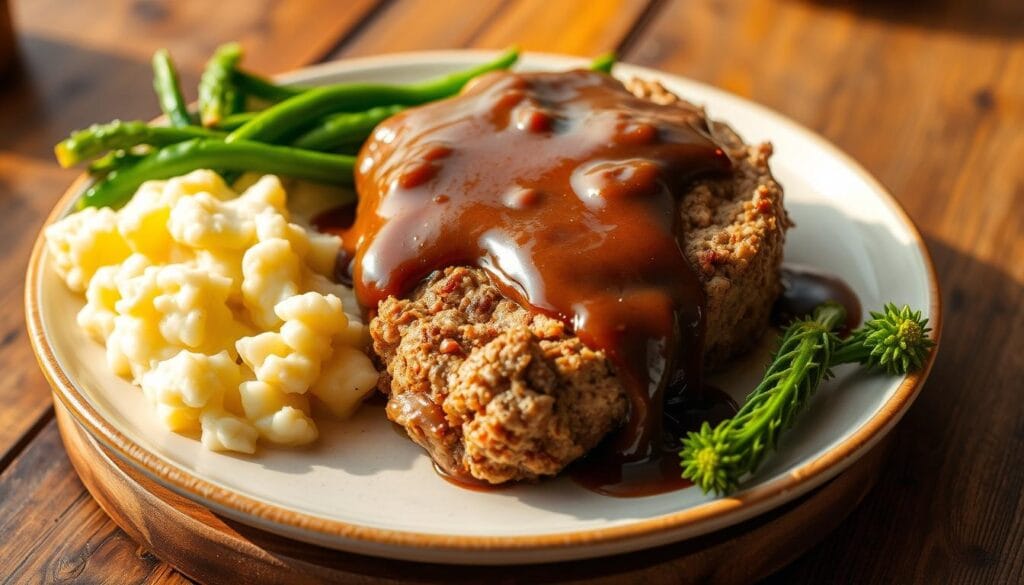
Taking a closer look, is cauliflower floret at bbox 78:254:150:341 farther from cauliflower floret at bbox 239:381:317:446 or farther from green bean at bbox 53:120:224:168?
green bean at bbox 53:120:224:168

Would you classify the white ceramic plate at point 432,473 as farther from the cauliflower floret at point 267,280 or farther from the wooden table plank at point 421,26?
the wooden table plank at point 421,26

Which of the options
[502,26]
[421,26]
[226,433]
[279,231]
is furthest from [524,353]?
[421,26]

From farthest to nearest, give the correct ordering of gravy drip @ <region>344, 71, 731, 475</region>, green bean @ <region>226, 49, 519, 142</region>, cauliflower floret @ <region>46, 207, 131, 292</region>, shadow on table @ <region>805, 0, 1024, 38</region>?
1. shadow on table @ <region>805, 0, 1024, 38</region>
2. green bean @ <region>226, 49, 519, 142</region>
3. cauliflower floret @ <region>46, 207, 131, 292</region>
4. gravy drip @ <region>344, 71, 731, 475</region>

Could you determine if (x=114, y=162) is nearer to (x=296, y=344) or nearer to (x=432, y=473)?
(x=296, y=344)

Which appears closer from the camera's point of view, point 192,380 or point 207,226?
point 192,380

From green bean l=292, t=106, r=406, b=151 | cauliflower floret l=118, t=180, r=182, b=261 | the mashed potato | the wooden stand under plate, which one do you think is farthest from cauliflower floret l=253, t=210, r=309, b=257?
the wooden stand under plate

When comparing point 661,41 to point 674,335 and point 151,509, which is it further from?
point 151,509
